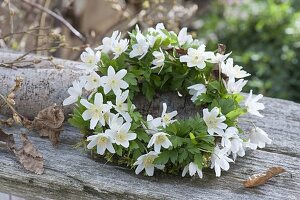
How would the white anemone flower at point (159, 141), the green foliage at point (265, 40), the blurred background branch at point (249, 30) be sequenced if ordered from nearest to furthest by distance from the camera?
the white anemone flower at point (159, 141)
the blurred background branch at point (249, 30)
the green foliage at point (265, 40)

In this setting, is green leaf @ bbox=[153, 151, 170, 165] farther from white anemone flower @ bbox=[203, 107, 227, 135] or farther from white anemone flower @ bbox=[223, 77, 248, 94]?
white anemone flower @ bbox=[223, 77, 248, 94]

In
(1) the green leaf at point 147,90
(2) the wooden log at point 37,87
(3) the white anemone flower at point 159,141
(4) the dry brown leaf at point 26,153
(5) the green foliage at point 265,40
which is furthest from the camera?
(5) the green foliage at point 265,40

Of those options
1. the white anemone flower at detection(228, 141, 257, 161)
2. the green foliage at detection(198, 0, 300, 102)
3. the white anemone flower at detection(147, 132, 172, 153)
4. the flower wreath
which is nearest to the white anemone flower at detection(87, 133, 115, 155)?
the flower wreath

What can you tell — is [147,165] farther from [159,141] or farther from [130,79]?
[130,79]

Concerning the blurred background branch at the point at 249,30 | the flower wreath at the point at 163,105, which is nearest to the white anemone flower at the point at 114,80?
the flower wreath at the point at 163,105

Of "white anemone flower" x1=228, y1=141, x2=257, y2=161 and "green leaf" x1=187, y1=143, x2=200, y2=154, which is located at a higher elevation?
"white anemone flower" x1=228, y1=141, x2=257, y2=161

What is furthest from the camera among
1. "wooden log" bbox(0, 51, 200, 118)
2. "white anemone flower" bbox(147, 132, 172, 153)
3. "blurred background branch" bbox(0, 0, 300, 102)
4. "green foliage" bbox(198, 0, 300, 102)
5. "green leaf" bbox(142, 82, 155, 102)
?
"green foliage" bbox(198, 0, 300, 102)

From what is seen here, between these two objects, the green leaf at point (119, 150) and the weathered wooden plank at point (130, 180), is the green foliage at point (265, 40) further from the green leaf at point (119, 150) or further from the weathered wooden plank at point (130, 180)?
the green leaf at point (119, 150)
